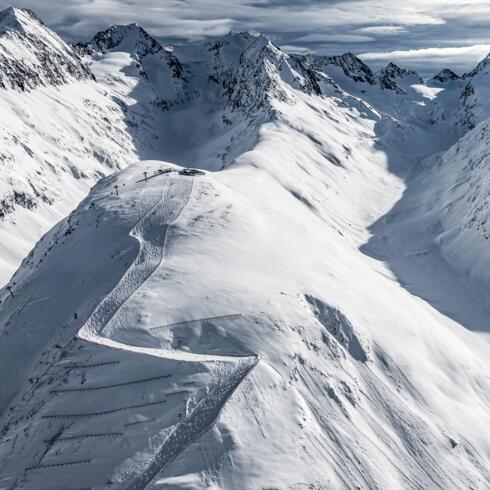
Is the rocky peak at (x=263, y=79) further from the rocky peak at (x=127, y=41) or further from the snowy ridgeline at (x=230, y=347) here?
the snowy ridgeline at (x=230, y=347)

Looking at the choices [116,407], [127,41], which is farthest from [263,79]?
[116,407]

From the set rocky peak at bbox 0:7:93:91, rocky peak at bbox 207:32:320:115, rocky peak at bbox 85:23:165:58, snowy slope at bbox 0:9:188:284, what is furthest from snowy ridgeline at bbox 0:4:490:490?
rocky peak at bbox 85:23:165:58

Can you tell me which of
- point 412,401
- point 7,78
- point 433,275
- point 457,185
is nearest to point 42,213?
point 7,78

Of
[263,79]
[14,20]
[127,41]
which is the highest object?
[263,79]

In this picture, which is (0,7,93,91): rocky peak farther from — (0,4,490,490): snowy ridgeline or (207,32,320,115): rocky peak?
(0,4,490,490): snowy ridgeline

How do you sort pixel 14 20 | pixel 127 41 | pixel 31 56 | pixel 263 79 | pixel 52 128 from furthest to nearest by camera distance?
pixel 127 41 < pixel 263 79 < pixel 14 20 < pixel 31 56 < pixel 52 128

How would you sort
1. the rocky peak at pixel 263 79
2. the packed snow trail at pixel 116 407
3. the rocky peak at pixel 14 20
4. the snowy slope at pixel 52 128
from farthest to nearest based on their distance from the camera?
the rocky peak at pixel 263 79 < the rocky peak at pixel 14 20 < the snowy slope at pixel 52 128 < the packed snow trail at pixel 116 407

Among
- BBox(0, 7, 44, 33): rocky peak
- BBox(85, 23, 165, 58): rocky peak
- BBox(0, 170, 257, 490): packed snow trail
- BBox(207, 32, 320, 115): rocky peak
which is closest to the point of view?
BBox(0, 170, 257, 490): packed snow trail

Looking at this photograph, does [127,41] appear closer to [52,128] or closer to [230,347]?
[52,128]

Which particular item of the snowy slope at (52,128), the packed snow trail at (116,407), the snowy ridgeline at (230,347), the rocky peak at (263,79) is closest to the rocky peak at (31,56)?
the snowy slope at (52,128)
